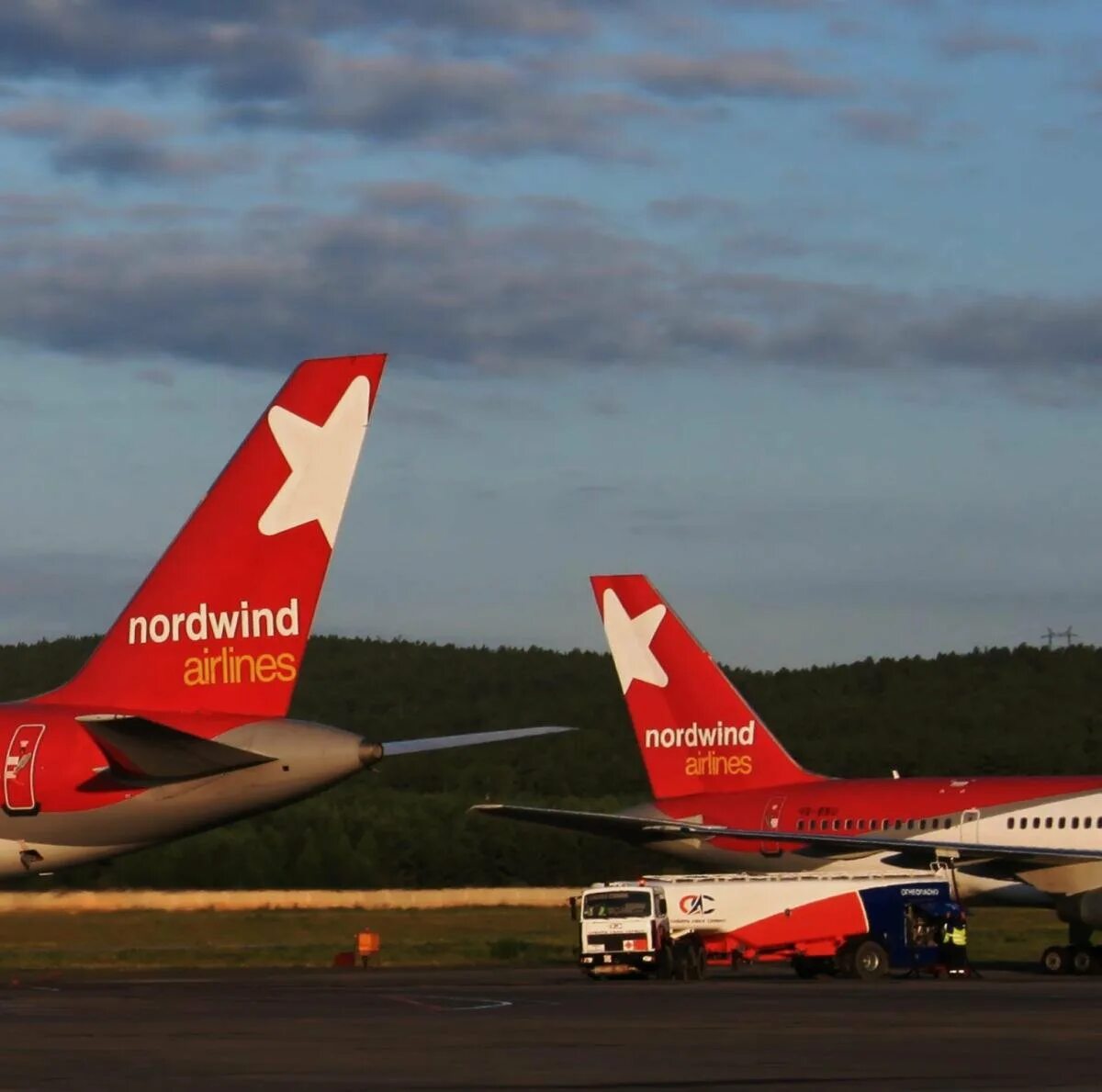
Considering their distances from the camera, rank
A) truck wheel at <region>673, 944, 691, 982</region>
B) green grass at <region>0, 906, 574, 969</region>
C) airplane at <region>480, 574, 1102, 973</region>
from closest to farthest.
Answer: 1. truck wheel at <region>673, 944, 691, 982</region>
2. airplane at <region>480, 574, 1102, 973</region>
3. green grass at <region>0, 906, 574, 969</region>

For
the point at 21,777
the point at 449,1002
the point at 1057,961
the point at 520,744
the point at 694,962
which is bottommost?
the point at 1057,961

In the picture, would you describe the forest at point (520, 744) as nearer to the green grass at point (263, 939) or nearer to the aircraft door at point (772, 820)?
the green grass at point (263, 939)

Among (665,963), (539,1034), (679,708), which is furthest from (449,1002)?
(679,708)

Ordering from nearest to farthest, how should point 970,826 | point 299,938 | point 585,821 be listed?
point 585,821, point 970,826, point 299,938

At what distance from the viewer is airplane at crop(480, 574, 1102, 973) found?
163ft

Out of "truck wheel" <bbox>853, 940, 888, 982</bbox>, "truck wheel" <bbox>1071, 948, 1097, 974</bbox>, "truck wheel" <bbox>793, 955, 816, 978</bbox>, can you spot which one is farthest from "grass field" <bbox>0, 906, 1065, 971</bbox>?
"truck wheel" <bbox>853, 940, 888, 982</bbox>

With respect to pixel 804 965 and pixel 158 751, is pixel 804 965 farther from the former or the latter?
pixel 158 751

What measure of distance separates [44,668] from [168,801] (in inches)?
5378

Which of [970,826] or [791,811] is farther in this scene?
[791,811]

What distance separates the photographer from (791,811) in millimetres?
60875

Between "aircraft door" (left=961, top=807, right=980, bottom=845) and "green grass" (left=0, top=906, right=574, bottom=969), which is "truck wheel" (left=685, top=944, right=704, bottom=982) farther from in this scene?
"aircraft door" (left=961, top=807, right=980, bottom=845)

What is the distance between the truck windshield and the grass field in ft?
24.2

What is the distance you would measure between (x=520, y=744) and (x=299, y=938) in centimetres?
6596

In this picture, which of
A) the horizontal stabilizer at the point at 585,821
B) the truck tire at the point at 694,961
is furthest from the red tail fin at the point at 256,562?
the horizontal stabilizer at the point at 585,821
